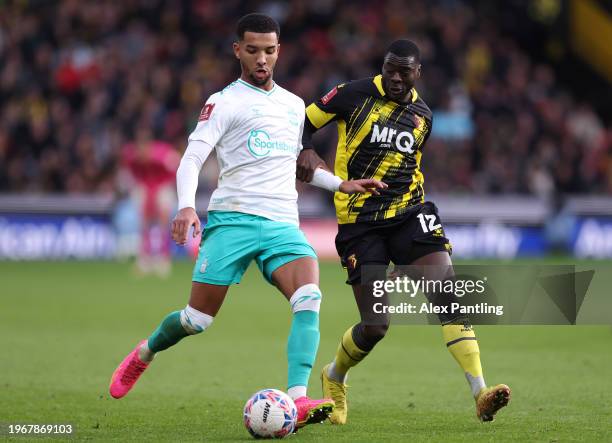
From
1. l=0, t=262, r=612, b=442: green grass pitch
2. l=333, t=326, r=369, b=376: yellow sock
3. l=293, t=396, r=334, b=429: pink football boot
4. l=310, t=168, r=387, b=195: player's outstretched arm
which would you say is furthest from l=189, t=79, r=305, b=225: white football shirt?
l=0, t=262, r=612, b=442: green grass pitch

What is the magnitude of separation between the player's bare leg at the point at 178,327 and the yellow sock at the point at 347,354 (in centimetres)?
94

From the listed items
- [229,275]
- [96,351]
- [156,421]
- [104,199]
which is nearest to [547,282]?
[229,275]

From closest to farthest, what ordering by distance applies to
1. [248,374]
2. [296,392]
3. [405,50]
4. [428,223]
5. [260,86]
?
[296,392] < [260,86] < [405,50] < [428,223] < [248,374]

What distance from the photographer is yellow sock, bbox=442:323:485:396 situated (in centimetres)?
718

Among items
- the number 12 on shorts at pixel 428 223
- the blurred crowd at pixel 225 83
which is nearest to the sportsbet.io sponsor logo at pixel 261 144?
the number 12 on shorts at pixel 428 223

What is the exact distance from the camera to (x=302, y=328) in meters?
6.94

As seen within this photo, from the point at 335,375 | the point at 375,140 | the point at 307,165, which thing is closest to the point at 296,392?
the point at 335,375

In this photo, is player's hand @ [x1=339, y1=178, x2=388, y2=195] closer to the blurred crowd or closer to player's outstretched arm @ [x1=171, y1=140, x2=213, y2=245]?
Answer: player's outstretched arm @ [x1=171, y1=140, x2=213, y2=245]

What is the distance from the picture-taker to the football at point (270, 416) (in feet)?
21.2

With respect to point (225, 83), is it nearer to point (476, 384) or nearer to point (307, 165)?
point (307, 165)

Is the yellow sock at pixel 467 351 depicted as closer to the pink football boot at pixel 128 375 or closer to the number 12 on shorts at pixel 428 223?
the number 12 on shorts at pixel 428 223

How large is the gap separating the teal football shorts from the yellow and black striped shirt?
2.26ft

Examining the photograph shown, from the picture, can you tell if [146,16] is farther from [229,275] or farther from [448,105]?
[229,275]

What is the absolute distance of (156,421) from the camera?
7359 millimetres
